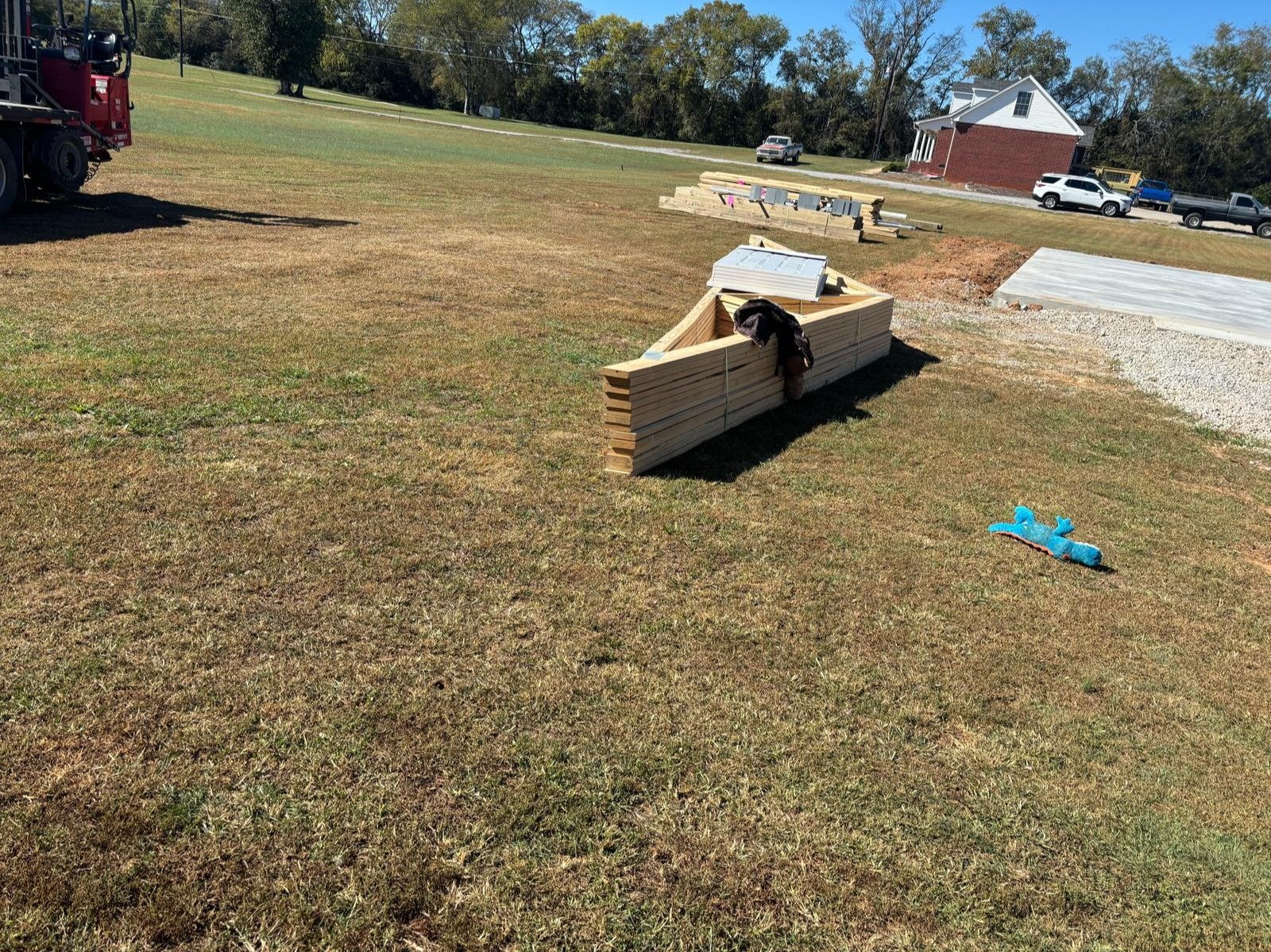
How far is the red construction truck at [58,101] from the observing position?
11.8 metres

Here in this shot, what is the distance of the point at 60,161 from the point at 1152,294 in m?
20.1

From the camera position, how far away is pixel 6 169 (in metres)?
11.7

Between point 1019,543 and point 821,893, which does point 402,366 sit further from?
point 821,893

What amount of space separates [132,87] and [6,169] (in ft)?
122

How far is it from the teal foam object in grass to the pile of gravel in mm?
5035

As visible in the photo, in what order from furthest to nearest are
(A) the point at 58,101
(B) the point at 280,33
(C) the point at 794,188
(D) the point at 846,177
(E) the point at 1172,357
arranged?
(B) the point at 280,33, (D) the point at 846,177, (C) the point at 794,188, (A) the point at 58,101, (E) the point at 1172,357

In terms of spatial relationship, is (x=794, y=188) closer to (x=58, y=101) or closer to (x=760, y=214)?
(x=760, y=214)

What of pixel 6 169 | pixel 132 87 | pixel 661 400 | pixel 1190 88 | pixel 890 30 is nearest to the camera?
pixel 661 400

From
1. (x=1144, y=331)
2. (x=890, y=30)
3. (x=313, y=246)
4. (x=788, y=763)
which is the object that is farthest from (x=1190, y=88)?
(x=788, y=763)

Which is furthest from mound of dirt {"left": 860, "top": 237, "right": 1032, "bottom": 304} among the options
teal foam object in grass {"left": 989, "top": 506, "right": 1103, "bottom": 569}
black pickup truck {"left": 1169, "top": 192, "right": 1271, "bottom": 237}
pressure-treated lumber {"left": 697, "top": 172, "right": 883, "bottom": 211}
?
black pickup truck {"left": 1169, "top": 192, "right": 1271, "bottom": 237}

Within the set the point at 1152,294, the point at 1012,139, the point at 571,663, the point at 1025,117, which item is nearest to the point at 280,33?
the point at 1012,139

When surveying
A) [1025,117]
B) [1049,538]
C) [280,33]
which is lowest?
[1049,538]

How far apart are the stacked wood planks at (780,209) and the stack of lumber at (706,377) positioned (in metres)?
13.2

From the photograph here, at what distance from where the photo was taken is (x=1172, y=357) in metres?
12.6
